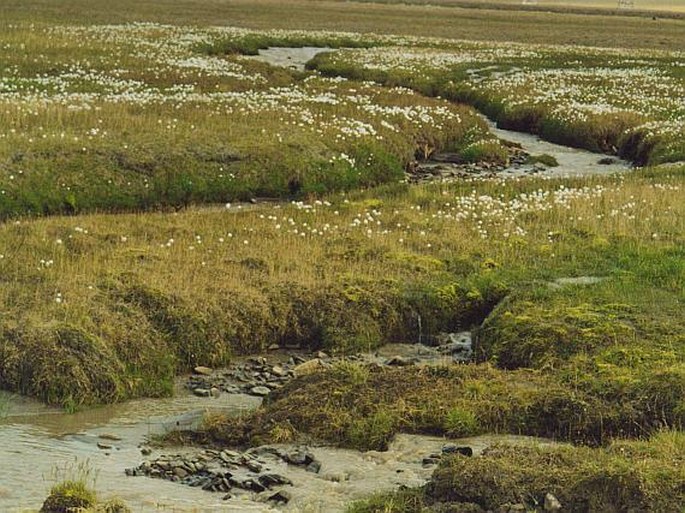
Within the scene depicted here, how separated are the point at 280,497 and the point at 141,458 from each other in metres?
2.00

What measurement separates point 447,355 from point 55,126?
1521 cm

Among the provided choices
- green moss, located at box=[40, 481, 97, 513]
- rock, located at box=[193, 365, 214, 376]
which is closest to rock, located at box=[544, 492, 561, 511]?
green moss, located at box=[40, 481, 97, 513]

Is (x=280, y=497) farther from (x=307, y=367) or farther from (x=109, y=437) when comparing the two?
(x=307, y=367)

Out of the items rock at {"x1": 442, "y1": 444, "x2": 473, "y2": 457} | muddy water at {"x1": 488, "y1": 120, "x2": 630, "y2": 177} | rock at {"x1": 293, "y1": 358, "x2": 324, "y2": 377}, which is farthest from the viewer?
muddy water at {"x1": 488, "y1": 120, "x2": 630, "y2": 177}

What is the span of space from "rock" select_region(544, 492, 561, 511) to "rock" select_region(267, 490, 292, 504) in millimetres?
2457

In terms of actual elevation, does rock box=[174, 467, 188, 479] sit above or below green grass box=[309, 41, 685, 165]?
below

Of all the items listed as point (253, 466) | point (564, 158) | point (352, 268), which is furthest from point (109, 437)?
point (564, 158)

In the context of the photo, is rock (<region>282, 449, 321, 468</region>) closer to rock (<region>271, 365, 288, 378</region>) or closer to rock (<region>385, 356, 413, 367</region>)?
rock (<region>271, 365, 288, 378</region>)

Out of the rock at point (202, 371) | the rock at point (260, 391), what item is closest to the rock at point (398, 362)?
the rock at point (260, 391)

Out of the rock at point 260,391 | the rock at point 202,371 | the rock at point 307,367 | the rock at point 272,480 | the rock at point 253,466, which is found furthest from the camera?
the rock at point 202,371

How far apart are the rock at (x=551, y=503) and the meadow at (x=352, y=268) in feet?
0.41

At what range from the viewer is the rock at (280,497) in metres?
9.90

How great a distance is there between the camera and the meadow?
1197 cm

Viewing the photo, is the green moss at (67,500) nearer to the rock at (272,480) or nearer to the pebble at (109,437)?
the rock at (272,480)
